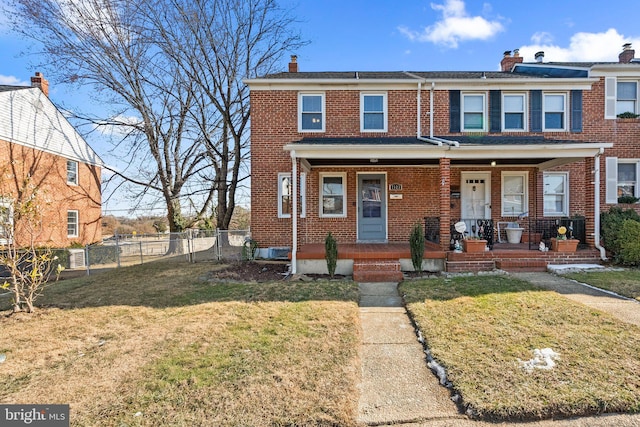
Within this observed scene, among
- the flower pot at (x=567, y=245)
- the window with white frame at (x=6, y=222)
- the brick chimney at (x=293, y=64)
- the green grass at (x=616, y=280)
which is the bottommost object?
the green grass at (x=616, y=280)

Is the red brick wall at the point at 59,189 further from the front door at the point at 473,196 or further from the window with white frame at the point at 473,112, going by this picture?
the window with white frame at the point at 473,112

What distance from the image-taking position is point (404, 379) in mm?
3273

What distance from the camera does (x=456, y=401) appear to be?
2.87m

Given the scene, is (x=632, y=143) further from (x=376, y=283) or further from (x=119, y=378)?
(x=119, y=378)

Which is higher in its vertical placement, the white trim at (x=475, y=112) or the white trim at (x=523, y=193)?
the white trim at (x=475, y=112)

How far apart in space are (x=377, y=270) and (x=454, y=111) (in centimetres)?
667

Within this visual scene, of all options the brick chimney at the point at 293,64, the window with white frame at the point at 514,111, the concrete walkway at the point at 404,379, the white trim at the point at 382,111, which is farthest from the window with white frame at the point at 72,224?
the window with white frame at the point at 514,111

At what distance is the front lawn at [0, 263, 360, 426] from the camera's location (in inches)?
109

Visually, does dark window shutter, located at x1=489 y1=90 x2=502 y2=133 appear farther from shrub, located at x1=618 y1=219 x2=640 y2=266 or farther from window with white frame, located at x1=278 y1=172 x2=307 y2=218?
window with white frame, located at x1=278 y1=172 x2=307 y2=218

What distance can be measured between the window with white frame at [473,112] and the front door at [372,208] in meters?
3.58

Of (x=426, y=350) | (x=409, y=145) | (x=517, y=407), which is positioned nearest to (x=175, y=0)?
(x=409, y=145)

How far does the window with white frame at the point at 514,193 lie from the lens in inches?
431

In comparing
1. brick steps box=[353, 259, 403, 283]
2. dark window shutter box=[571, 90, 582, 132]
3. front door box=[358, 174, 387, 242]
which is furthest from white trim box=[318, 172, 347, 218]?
dark window shutter box=[571, 90, 582, 132]

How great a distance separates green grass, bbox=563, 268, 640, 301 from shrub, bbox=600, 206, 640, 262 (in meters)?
0.75
